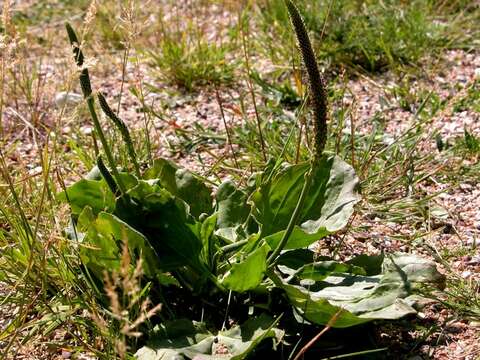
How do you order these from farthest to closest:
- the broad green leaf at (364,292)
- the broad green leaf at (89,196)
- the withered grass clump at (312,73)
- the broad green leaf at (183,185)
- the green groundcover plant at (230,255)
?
the broad green leaf at (183,185) < the broad green leaf at (89,196) < the green groundcover plant at (230,255) < the broad green leaf at (364,292) < the withered grass clump at (312,73)

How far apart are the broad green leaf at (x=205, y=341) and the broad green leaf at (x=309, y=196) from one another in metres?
0.38

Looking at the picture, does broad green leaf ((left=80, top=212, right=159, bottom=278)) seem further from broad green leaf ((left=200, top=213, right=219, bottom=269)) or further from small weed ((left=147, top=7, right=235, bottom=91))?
small weed ((left=147, top=7, right=235, bottom=91))

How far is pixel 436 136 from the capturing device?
384 cm

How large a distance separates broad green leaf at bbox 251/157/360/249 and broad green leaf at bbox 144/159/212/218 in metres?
0.25

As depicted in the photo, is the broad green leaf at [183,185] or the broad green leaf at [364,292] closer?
the broad green leaf at [364,292]

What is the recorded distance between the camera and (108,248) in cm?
250

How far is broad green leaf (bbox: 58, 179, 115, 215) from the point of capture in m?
2.67

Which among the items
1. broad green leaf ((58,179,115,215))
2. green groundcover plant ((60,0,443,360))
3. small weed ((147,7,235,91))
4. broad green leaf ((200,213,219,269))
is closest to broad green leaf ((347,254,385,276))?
green groundcover plant ((60,0,443,360))

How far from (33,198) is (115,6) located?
9.14ft

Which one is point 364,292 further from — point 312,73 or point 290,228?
point 312,73

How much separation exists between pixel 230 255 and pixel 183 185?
34 centimetres

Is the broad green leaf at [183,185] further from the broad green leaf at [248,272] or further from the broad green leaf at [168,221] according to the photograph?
the broad green leaf at [248,272]

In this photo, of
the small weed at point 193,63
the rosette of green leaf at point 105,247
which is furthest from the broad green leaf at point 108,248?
the small weed at point 193,63

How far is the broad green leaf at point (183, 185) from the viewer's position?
2.79 metres
